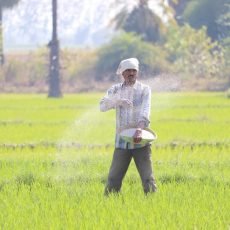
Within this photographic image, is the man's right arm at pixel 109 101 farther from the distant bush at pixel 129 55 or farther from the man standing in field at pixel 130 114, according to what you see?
the distant bush at pixel 129 55

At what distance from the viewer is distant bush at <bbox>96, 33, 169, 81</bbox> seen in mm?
38000

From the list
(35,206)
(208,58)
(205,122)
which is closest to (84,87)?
(208,58)

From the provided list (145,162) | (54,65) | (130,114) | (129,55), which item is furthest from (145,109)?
(129,55)

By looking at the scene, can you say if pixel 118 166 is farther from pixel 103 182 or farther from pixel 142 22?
pixel 142 22

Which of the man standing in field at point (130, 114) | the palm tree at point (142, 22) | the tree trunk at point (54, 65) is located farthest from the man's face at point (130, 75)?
the palm tree at point (142, 22)

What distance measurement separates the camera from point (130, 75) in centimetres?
638

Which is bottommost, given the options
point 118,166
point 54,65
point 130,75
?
point 118,166

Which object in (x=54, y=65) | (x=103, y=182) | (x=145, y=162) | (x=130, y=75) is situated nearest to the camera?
(x=130, y=75)

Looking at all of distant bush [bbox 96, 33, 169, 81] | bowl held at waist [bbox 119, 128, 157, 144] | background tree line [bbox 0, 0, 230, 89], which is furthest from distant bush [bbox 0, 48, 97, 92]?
bowl held at waist [bbox 119, 128, 157, 144]

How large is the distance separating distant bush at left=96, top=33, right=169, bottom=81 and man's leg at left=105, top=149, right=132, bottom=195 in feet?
99.4

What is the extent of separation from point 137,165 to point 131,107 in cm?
44

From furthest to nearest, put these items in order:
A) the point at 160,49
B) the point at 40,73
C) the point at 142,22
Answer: the point at 40,73
the point at 160,49
the point at 142,22

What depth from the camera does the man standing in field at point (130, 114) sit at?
6387 millimetres

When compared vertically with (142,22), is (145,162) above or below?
below
